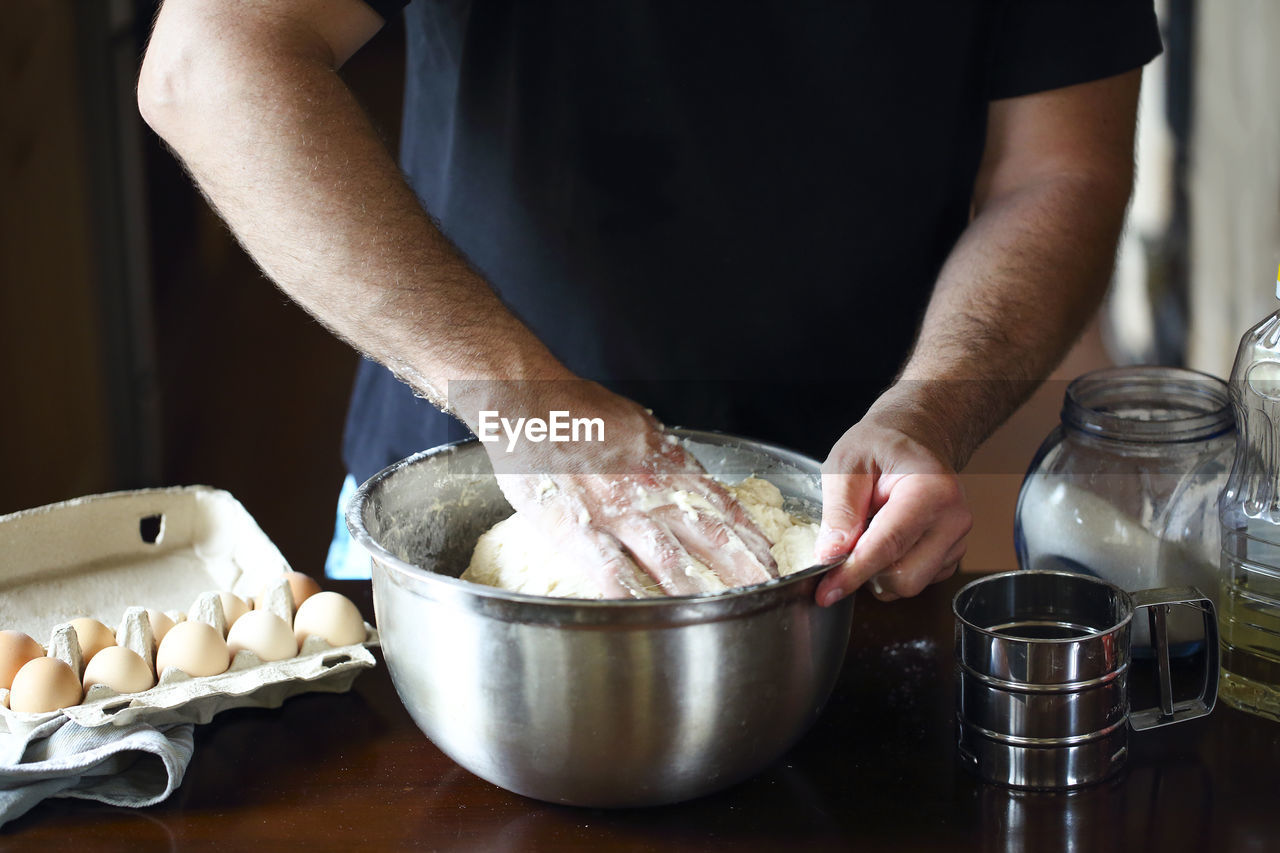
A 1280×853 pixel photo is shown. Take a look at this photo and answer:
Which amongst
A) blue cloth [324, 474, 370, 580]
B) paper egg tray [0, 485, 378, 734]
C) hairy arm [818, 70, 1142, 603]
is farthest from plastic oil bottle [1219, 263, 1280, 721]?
blue cloth [324, 474, 370, 580]

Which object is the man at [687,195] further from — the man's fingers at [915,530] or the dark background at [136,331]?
the dark background at [136,331]

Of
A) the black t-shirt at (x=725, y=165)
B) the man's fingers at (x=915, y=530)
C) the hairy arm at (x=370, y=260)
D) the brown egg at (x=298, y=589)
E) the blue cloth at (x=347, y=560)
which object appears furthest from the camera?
the blue cloth at (x=347, y=560)

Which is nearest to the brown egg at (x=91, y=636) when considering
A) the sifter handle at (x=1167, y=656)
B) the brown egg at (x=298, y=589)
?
the brown egg at (x=298, y=589)

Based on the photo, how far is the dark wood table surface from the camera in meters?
0.76

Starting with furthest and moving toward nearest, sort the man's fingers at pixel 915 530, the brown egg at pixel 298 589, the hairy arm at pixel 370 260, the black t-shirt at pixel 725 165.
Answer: the black t-shirt at pixel 725 165 → the brown egg at pixel 298 589 → the hairy arm at pixel 370 260 → the man's fingers at pixel 915 530

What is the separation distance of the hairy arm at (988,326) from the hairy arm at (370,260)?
0.12 metres

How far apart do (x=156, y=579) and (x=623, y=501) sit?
52cm

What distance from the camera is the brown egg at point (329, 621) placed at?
37.8 inches

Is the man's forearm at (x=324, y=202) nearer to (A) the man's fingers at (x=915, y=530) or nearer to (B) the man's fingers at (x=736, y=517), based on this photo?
(B) the man's fingers at (x=736, y=517)

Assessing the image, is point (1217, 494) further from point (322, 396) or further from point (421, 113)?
point (322, 396)

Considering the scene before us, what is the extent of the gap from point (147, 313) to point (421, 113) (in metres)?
1.61

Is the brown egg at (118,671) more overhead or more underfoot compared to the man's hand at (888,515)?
more underfoot

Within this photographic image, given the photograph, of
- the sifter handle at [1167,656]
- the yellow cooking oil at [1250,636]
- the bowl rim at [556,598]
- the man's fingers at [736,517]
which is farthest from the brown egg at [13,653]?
the yellow cooking oil at [1250,636]

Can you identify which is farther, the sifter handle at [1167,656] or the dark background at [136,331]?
the dark background at [136,331]
